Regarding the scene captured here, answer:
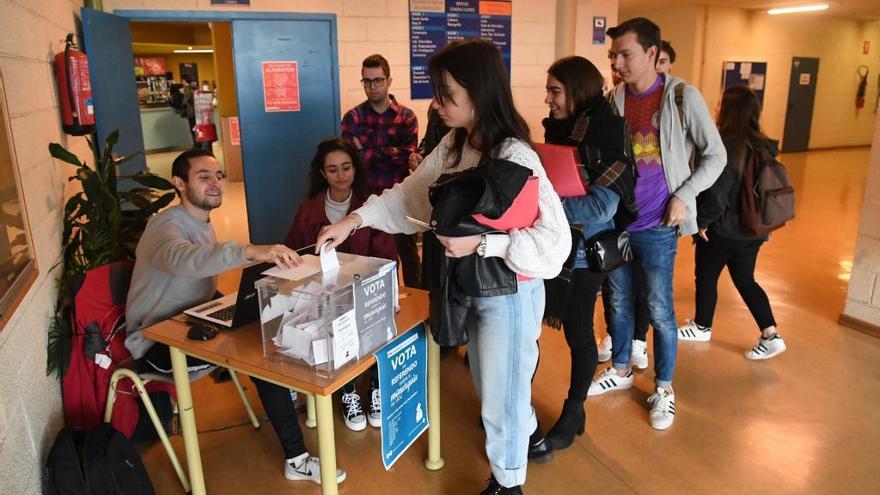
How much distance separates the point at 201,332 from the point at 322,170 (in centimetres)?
105

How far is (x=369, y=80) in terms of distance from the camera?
326 centimetres

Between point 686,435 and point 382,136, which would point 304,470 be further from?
point 382,136

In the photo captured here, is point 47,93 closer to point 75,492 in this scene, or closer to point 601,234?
point 75,492

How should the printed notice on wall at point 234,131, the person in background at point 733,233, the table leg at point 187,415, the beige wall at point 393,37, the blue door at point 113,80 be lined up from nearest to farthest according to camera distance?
the table leg at point 187,415 → the person in background at point 733,233 → the blue door at point 113,80 → the beige wall at point 393,37 → the printed notice on wall at point 234,131

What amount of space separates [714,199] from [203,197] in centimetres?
216

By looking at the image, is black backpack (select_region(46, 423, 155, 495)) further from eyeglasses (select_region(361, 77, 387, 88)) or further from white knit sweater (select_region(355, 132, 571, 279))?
eyeglasses (select_region(361, 77, 387, 88))

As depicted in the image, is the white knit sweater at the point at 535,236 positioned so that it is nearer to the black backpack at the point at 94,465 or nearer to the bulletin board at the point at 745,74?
the black backpack at the point at 94,465

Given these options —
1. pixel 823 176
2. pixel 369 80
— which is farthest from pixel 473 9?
pixel 823 176

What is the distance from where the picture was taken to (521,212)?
153cm

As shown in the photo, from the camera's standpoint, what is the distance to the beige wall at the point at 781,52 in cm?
950

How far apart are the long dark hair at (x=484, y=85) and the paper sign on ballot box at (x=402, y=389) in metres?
0.63

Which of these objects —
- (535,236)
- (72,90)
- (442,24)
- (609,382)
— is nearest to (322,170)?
(72,90)

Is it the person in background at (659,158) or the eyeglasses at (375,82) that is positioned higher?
the eyeglasses at (375,82)

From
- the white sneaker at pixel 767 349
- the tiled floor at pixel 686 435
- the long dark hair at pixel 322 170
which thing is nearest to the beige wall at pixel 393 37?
the long dark hair at pixel 322 170
